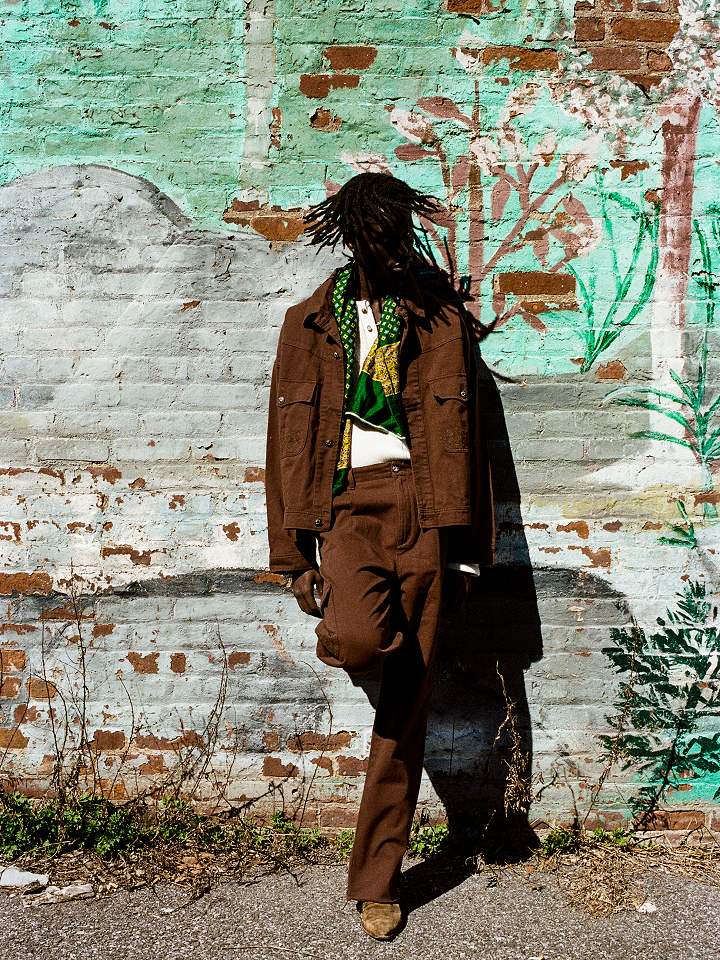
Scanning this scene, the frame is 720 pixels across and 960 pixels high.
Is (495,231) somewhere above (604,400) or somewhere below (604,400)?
above

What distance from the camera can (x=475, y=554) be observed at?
9.43 feet

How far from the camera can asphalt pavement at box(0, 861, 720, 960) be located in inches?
100

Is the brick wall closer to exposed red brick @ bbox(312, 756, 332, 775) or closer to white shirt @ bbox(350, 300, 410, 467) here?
exposed red brick @ bbox(312, 756, 332, 775)

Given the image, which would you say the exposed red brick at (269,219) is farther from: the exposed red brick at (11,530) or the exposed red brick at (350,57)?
the exposed red brick at (11,530)

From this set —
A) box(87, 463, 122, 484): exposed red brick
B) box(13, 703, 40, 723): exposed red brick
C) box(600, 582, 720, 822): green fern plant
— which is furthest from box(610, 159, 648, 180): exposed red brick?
box(13, 703, 40, 723): exposed red brick

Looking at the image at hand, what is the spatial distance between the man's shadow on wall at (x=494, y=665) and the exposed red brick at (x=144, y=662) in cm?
81

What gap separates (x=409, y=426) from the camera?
2713 mm

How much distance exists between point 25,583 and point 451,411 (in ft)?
5.98

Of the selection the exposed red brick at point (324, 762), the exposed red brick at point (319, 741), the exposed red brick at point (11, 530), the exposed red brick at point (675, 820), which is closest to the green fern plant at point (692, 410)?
the exposed red brick at point (675, 820)

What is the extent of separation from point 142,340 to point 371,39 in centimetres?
143

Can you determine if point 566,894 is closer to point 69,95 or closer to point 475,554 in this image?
point 475,554

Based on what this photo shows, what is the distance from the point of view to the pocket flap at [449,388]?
8.94 feet

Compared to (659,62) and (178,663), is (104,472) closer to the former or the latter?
(178,663)

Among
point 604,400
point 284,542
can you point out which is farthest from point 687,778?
point 284,542
